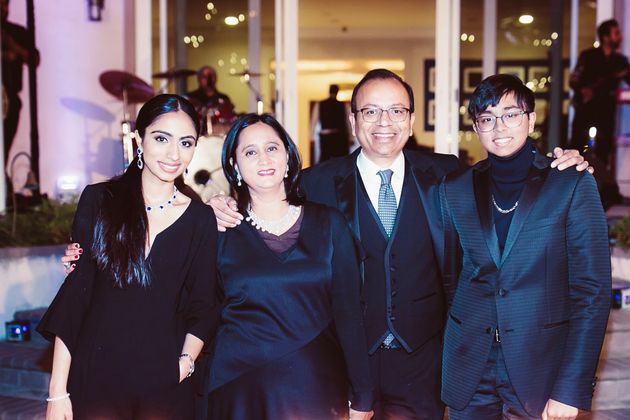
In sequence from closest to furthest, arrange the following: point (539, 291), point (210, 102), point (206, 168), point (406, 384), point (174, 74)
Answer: point (539, 291) < point (406, 384) < point (174, 74) < point (206, 168) < point (210, 102)

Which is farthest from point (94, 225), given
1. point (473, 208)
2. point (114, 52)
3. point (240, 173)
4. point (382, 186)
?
point (114, 52)

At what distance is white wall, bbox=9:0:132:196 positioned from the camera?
686cm

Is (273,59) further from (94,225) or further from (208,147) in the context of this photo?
(94,225)

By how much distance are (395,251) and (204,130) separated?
191 inches

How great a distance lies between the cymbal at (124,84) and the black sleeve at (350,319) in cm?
481

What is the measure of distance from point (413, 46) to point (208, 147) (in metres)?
6.29

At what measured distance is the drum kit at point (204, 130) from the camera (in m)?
6.49

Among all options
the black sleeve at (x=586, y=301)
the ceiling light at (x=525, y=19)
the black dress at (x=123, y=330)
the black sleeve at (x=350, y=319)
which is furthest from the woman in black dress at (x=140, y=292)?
the ceiling light at (x=525, y=19)

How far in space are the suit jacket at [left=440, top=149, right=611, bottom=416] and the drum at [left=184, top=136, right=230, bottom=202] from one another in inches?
199

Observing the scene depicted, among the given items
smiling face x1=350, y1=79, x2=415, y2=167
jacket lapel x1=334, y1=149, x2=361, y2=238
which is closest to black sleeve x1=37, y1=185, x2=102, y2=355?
jacket lapel x1=334, y1=149, x2=361, y2=238

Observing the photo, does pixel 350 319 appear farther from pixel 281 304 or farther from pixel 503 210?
pixel 503 210

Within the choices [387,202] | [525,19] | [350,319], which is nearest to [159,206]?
[350,319]

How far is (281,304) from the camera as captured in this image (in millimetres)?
2020

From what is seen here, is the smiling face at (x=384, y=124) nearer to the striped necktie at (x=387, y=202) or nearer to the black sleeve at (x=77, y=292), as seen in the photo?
the striped necktie at (x=387, y=202)
